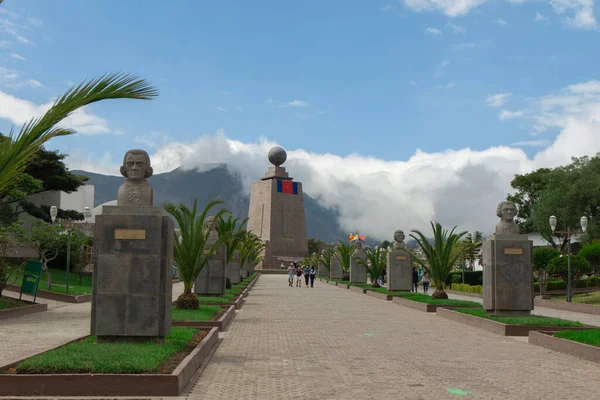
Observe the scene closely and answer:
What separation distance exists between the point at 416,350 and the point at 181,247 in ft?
22.8

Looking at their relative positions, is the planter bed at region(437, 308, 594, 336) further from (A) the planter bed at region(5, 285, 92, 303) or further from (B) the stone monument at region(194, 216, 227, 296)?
(A) the planter bed at region(5, 285, 92, 303)

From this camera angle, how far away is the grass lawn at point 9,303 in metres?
16.3

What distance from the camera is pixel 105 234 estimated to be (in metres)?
9.14

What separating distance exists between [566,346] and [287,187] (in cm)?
6823

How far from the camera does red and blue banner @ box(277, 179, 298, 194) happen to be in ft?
254

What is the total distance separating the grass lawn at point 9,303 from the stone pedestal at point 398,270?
1422cm

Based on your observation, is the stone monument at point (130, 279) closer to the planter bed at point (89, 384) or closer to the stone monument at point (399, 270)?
the planter bed at point (89, 384)

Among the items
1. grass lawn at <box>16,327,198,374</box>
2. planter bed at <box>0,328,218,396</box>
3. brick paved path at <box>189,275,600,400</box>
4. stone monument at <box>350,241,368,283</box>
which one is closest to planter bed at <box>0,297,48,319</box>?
brick paved path at <box>189,275,600,400</box>

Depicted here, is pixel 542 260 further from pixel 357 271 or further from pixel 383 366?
pixel 383 366

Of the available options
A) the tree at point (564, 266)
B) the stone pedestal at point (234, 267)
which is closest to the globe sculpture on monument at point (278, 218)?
the stone pedestal at point (234, 267)

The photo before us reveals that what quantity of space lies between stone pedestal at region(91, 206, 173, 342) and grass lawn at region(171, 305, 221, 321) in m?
3.53

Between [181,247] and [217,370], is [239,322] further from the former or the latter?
[217,370]

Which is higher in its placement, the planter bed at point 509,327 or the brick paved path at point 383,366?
the planter bed at point 509,327

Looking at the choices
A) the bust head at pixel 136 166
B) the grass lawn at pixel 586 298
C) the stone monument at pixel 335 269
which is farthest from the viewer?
the stone monument at pixel 335 269
